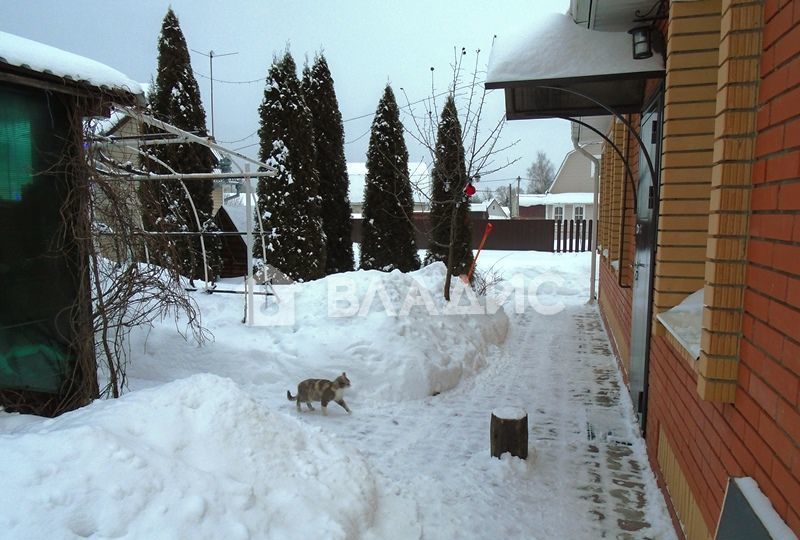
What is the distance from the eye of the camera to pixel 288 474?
2793 mm

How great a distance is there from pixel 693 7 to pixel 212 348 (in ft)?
17.5

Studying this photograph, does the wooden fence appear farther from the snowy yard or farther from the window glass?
the window glass

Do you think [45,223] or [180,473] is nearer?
[180,473]

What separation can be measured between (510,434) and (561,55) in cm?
292

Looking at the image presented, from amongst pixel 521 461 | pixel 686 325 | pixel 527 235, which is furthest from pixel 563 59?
pixel 527 235

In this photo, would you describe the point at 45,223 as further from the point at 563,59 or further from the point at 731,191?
the point at 731,191

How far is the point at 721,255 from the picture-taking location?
2.00 meters

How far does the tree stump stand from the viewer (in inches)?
157

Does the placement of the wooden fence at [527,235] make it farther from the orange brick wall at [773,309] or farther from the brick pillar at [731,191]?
the orange brick wall at [773,309]

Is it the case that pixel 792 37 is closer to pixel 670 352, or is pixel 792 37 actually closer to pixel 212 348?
pixel 670 352

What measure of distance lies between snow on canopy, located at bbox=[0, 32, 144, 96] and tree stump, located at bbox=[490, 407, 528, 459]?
3854 millimetres

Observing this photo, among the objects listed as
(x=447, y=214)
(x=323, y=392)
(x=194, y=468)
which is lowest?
(x=323, y=392)

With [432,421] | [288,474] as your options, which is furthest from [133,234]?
[432,421]

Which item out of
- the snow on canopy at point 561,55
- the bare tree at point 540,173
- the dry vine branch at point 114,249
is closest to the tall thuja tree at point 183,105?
the dry vine branch at point 114,249
